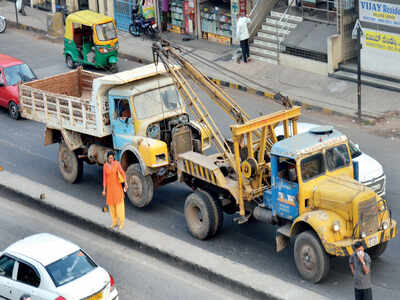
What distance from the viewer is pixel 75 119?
17953 millimetres

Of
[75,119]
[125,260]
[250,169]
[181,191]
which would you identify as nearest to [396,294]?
[250,169]

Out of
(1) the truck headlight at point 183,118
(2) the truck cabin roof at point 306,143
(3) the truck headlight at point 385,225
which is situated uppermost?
(2) the truck cabin roof at point 306,143

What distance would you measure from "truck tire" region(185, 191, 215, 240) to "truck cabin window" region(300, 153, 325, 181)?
7.53 ft

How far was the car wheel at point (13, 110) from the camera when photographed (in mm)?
23000

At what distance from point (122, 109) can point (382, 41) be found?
31.9 ft

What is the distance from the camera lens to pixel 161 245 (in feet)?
49.9

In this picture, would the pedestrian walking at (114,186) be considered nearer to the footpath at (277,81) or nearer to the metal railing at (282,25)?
the footpath at (277,81)

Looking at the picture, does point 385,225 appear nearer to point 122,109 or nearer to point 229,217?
point 229,217

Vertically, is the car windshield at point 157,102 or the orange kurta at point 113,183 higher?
the car windshield at point 157,102

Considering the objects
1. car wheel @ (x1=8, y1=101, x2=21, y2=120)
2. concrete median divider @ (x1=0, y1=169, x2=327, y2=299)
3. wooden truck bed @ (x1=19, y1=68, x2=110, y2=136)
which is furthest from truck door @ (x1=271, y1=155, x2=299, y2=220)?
car wheel @ (x1=8, y1=101, x2=21, y2=120)

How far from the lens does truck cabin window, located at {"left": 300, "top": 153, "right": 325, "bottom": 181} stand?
13.6m

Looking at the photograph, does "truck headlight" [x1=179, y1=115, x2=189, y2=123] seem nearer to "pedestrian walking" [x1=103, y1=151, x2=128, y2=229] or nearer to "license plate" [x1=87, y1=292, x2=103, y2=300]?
"pedestrian walking" [x1=103, y1=151, x2=128, y2=229]

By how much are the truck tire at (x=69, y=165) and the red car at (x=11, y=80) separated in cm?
472

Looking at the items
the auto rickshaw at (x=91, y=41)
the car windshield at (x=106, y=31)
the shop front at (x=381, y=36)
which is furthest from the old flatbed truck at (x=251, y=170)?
the car windshield at (x=106, y=31)
